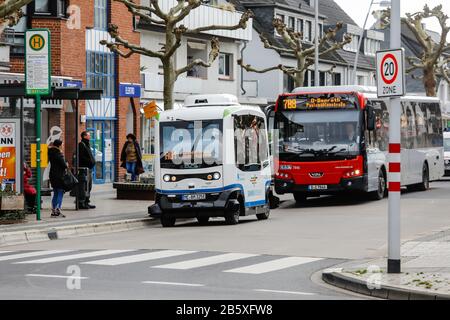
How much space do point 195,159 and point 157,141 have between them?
105cm

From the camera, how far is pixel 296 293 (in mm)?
12539

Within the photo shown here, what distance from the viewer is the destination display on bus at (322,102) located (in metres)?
30.8

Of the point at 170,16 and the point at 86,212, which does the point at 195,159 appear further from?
the point at 170,16

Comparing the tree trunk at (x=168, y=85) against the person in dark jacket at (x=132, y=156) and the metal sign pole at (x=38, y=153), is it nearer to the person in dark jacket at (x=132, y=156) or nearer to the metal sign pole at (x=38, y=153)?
the person in dark jacket at (x=132, y=156)

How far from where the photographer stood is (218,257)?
16.7 metres

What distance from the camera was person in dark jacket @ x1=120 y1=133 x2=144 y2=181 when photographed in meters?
34.2

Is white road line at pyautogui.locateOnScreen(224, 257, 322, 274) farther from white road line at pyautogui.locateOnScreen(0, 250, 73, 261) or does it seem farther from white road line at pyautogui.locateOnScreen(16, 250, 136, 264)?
white road line at pyautogui.locateOnScreen(0, 250, 73, 261)

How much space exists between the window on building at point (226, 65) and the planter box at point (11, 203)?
34.2 meters

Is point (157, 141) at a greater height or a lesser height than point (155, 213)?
greater

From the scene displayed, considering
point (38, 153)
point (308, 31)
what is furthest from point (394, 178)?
point (308, 31)

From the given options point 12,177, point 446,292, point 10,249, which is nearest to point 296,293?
point 446,292

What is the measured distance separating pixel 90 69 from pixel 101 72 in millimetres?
930

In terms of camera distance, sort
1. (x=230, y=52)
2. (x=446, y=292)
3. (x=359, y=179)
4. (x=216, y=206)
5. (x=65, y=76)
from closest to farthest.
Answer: (x=446, y=292) < (x=216, y=206) < (x=359, y=179) < (x=65, y=76) < (x=230, y=52)

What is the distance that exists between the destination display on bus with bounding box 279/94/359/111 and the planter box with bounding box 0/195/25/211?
10527mm
